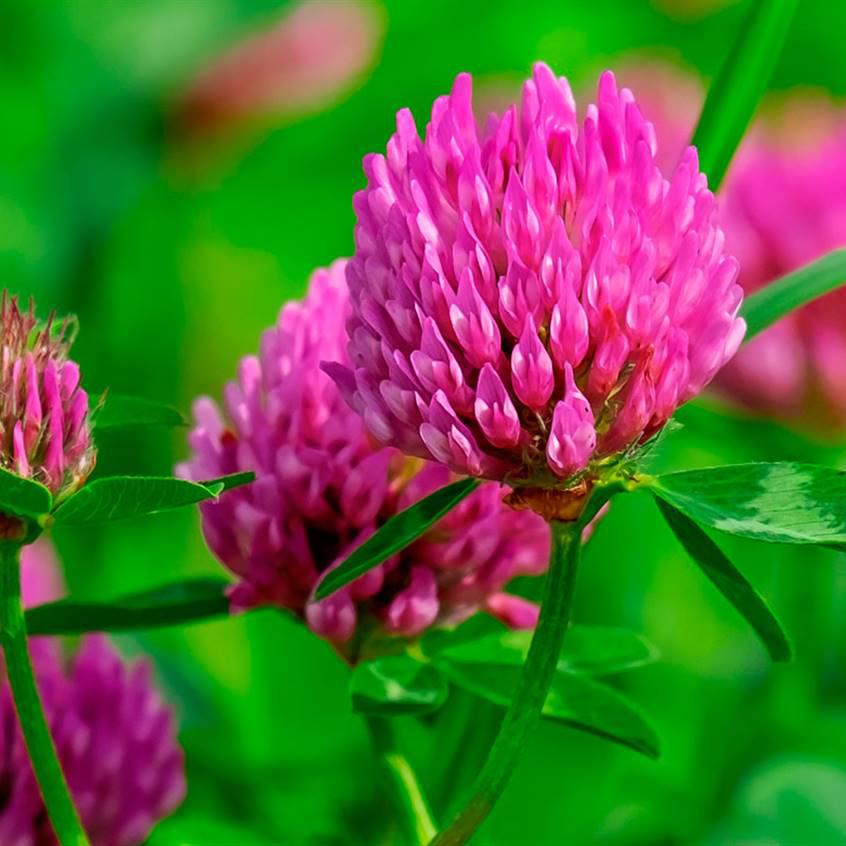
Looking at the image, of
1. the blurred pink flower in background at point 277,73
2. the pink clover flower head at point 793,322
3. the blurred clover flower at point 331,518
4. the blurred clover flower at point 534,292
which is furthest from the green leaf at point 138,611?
the blurred pink flower in background at point 277,73

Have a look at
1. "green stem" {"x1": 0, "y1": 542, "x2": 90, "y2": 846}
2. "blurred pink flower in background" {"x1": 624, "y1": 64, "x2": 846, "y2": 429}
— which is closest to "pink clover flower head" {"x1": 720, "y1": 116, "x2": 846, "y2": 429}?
"blurred pink flower in background" {"x1": 624, "y1": 64, "x2": 846, "y2": 429}

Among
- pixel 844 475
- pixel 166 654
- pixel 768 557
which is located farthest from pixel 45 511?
pixel 768 557

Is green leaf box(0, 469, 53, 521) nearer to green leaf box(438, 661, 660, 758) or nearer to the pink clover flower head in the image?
green leaf box(438, 661, 660, 758)

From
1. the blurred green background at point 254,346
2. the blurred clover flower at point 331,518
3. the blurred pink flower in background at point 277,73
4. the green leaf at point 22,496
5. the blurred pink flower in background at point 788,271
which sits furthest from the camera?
the blurred pink flower in background at point 277,73

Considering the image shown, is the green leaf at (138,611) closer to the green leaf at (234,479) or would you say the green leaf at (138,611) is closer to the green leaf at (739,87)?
the green leaf at (234,479)

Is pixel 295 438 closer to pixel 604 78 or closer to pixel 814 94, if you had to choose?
pixel 604 78

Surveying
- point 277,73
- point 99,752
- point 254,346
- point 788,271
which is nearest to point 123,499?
point 99,752

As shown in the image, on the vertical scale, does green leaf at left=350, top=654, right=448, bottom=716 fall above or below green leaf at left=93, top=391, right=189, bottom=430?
below
